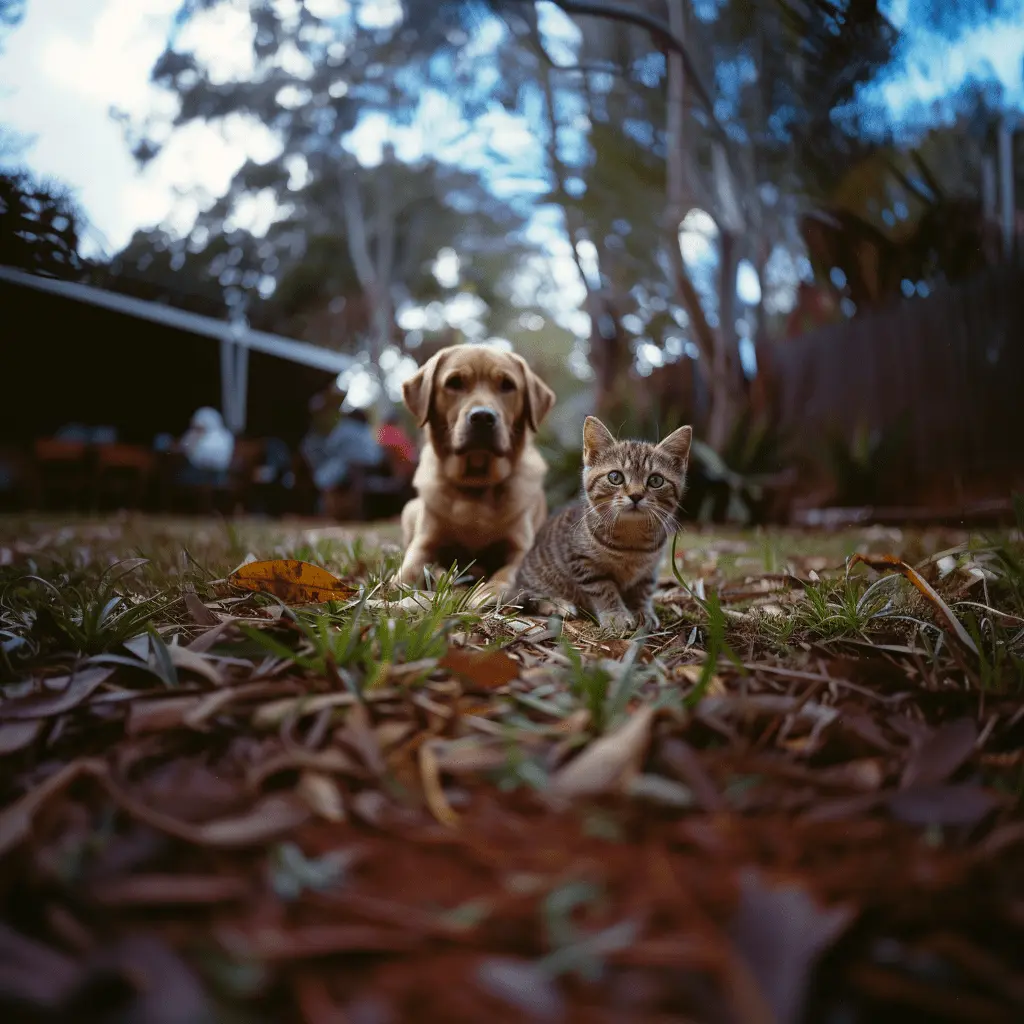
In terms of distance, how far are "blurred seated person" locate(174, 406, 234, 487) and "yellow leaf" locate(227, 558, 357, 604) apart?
9660 mm

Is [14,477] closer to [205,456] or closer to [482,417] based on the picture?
[205,456]

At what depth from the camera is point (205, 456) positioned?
1133 centimetres

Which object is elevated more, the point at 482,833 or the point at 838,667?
the point at 838,667

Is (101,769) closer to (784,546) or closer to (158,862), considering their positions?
(158,862)

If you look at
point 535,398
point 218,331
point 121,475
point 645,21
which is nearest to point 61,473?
point 121,475

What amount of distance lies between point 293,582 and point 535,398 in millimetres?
1613

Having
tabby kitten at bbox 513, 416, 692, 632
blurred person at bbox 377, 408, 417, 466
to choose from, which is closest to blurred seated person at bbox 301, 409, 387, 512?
blurred person at bbox 377, 408, 417, 466

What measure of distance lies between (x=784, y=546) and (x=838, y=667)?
9.98 feet

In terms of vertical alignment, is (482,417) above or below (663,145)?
below

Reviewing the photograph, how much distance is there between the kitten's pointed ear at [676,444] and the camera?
2.54 m

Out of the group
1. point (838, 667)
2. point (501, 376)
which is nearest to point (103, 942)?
point (838, 667)

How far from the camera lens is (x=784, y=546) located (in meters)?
4.43

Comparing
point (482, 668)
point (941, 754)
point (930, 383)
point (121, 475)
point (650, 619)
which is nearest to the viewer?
point (941, 754)

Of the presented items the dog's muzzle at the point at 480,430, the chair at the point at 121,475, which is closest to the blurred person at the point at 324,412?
the chair at the point at 121,475
